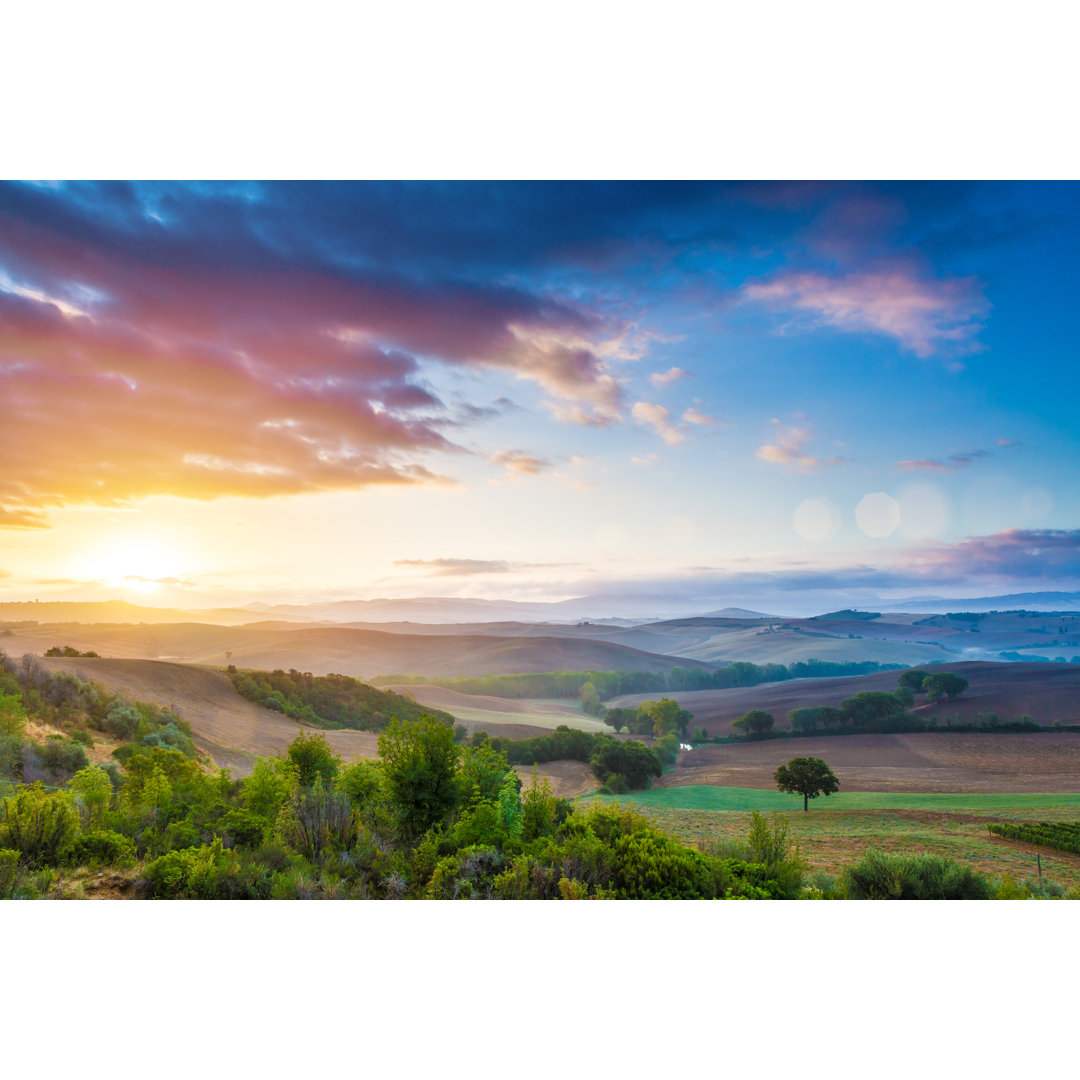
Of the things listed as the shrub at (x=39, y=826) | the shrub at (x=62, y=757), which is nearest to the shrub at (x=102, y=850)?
the shrub at (x=39, y=826)

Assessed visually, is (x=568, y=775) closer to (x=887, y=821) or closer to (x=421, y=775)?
(x=887, y=821)

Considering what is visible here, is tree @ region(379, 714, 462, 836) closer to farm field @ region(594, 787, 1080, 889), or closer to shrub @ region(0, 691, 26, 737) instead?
farm field @ region(594, 787, 1080, 889)

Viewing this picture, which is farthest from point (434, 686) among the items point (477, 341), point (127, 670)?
point (477, 341)

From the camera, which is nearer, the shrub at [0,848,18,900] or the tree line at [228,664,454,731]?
the shrub at [0,848,18,900]

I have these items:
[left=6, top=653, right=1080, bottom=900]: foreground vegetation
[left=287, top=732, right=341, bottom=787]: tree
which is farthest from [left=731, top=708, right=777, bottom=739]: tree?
[left=287, top=732, right=341, bottom=787]: tree

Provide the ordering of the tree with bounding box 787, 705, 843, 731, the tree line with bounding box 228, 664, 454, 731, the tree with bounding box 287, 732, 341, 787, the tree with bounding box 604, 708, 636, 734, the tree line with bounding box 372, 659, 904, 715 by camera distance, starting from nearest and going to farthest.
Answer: the tree with bounding box 287, 732, 341, 787
the tree line with bounding box 228, 664, 454, 731
the tree with bounding box 787, 705, 843, 731
the tree with bounding box 604, 708, 636, 734
the tree line with bounding box 372, 659, 904, 715
